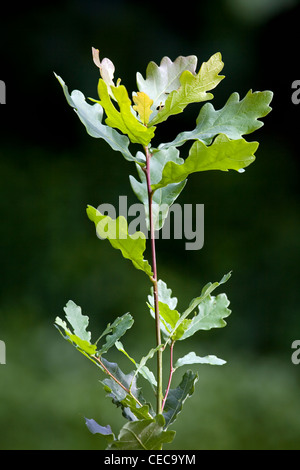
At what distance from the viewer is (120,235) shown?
1.57 ft

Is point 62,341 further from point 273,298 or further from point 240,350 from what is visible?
point 273,298

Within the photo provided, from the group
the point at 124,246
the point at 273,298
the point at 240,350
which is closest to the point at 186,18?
the point at 273,298

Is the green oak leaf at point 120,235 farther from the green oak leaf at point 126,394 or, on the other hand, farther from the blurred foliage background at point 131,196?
the blurred foliage background at point 131,196

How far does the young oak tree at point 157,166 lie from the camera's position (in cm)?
47

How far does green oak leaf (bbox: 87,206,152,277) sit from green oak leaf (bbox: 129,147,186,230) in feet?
0.16

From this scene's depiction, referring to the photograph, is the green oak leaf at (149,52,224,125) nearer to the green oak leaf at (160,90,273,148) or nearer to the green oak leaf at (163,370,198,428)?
the green oak leaf at (160,90,273,148)

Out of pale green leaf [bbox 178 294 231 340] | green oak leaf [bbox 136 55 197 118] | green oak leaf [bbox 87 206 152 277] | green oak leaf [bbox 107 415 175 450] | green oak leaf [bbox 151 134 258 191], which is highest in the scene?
green oak leaf [bbox 136 55 197 118]

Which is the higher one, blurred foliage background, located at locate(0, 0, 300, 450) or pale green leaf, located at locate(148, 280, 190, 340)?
A: blurred foliage background, located at locate(0, 0, 300, 450)

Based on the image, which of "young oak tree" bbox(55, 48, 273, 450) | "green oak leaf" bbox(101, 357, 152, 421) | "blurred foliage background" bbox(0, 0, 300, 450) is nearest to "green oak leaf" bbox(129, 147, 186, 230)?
"young oak tree" bbox(55, 48, 273, 450)

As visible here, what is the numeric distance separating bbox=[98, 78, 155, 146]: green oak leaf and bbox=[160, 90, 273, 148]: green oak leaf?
0.03 meters

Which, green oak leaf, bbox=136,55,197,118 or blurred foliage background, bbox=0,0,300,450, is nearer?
green oak leaf, bbox=136,55,197,118

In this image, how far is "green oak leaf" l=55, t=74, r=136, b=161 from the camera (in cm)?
50

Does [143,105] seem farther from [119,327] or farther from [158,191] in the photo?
[119,327]

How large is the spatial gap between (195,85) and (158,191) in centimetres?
11
